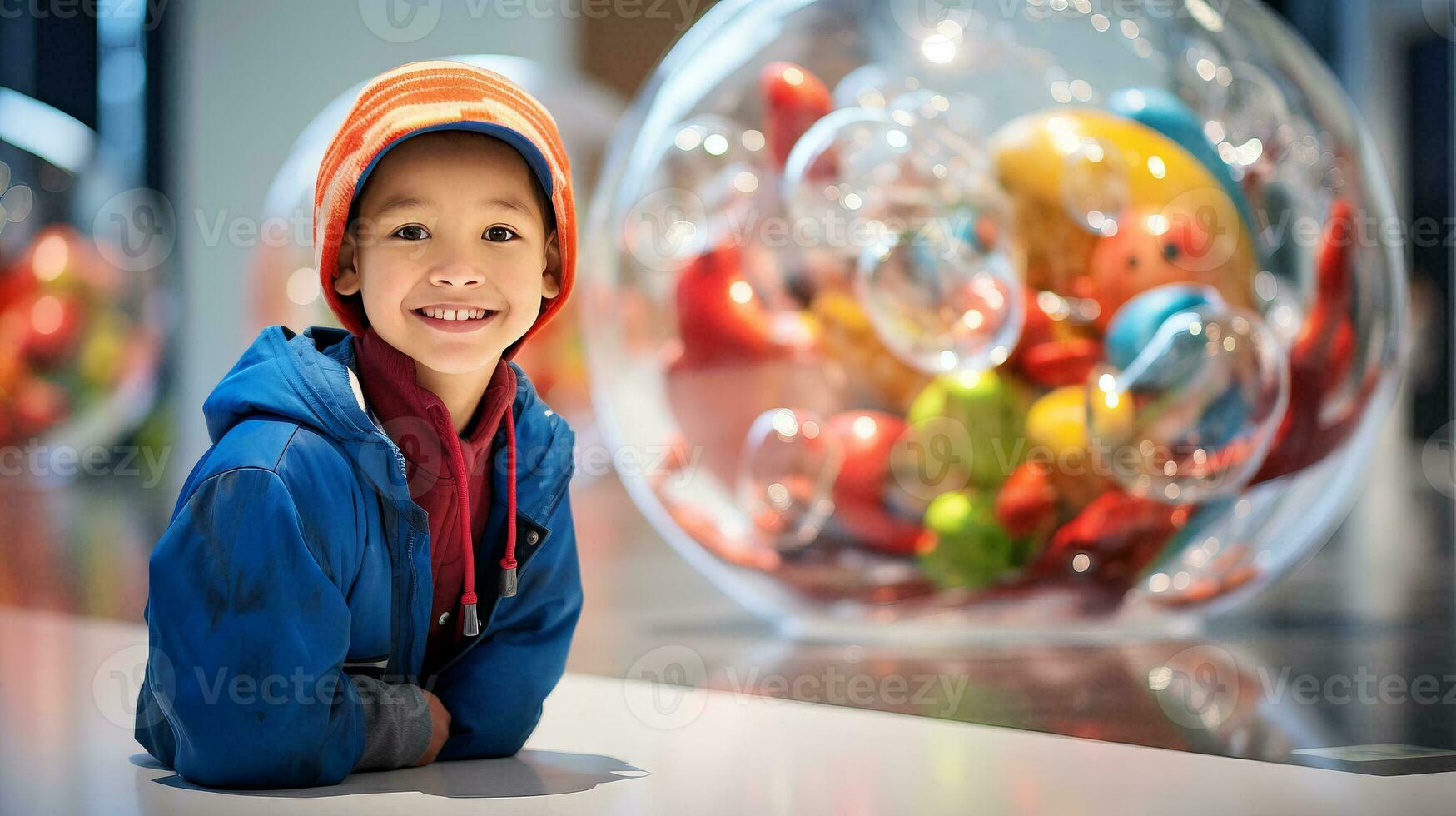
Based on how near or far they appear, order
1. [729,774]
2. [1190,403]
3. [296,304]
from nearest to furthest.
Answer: [729,774], [1190,403], [296,304]

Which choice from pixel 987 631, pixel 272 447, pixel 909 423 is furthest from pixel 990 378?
pixel 272 447

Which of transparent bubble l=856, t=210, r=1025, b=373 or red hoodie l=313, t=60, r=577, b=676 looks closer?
red hoodie l=313, t=60, r=577, b=676

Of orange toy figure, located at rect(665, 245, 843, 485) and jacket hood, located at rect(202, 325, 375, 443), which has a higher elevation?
orange toy figure, located at rect(665, 245, 843, 485)

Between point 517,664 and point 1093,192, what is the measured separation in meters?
0.64

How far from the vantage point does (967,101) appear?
4.34 feet

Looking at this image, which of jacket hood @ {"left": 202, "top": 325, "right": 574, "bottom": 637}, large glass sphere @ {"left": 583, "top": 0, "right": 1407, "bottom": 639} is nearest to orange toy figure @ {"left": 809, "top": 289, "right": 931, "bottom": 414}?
large glass sphere @ {"left": 583, "top": 0, "right": 1407, "bottom": 639}

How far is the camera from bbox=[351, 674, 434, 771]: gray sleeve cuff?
0.83 meters

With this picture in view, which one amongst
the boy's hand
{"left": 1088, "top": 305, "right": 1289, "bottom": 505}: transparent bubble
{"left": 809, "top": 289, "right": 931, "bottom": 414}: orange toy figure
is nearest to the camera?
the boy's hand

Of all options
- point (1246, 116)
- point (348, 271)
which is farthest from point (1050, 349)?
point (348, 271)

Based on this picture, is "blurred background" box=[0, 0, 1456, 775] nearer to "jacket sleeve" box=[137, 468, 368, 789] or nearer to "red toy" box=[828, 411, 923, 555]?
"red toy" box=[828, 411, 923, 555]

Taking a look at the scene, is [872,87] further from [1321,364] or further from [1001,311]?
[1321,364]

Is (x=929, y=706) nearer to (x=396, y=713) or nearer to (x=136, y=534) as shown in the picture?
(x=396, y=713)

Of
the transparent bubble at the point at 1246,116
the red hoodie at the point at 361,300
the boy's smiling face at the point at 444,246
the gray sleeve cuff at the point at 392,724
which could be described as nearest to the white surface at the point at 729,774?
the gray sleeve cuff at the point at 392,724

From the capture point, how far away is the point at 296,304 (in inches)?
82.4
